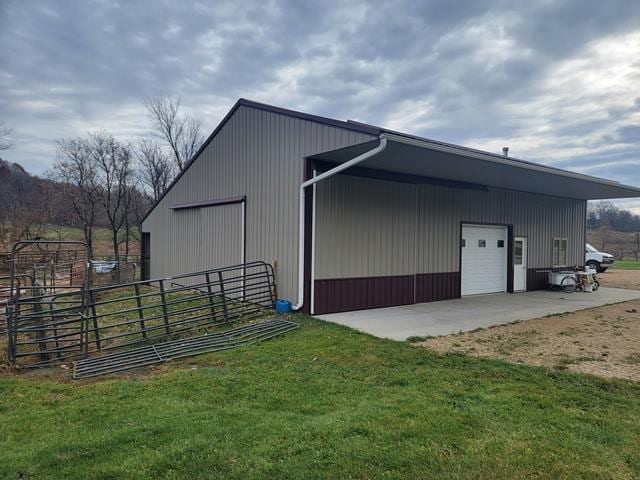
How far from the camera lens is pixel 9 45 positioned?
10.7m

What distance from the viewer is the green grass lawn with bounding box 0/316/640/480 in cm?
253

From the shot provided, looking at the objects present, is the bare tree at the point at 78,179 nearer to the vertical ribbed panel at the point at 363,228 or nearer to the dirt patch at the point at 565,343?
the vertical ribbed panel at the point at 363,228

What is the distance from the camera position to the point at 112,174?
2908 cm

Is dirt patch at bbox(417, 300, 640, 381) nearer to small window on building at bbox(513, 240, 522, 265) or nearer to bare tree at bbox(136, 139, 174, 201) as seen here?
small window on building at bbox(513, 240, 522, 265)

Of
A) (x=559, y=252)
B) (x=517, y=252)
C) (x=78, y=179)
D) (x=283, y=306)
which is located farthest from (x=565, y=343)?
(x=78, y=179)

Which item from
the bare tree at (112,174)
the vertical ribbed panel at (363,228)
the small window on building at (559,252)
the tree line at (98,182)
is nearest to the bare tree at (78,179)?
the tree line at (98,182)

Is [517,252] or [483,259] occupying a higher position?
[517,252]

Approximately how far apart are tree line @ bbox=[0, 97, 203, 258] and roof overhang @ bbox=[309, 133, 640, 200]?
24206 millimetres

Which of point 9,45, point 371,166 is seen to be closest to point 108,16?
point 9,45

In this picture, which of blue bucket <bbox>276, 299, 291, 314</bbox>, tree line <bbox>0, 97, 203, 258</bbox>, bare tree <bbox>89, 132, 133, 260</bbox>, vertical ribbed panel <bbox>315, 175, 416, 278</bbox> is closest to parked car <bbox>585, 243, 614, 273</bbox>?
vertical ribbed panel <bbox>315, 175, 416, 278</bbox>

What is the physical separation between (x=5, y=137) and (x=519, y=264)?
26.6 meters

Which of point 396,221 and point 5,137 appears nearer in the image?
point 396,221

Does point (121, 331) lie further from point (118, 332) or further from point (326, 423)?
point (326, 423)

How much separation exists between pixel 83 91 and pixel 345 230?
14.0m
